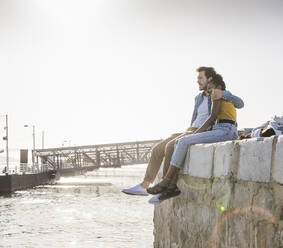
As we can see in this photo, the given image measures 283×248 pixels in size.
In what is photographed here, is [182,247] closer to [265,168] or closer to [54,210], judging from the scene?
[265,168]

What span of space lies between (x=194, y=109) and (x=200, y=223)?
57.5 inches

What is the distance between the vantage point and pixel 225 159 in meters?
3.65

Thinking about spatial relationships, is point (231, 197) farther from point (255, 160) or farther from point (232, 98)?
point (232, 98)

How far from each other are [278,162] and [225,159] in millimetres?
801

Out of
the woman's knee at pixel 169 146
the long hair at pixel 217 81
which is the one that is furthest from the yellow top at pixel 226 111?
the woman's knee at pixel 169 146

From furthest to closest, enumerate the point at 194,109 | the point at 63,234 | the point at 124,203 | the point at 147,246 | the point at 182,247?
1. the point at 124,203
2. the point at 63,234
3. the point at 147,246
4. the point at 194,109
5. the point at 182,247

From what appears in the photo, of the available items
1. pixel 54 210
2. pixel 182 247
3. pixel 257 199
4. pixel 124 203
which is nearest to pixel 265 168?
pixel 257 199

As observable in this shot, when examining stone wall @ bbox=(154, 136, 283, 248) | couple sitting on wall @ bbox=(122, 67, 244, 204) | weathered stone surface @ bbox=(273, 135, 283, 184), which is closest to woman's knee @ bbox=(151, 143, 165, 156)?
couple sitting on wall @ bbox=(122, 67, 244, 204)

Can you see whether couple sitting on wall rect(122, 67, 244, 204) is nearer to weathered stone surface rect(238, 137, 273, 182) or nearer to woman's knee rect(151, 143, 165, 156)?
woman's knee rect(151, 143, 165, 156)

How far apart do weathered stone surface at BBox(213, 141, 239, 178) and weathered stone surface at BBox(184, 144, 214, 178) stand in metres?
0.13

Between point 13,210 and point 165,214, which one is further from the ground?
point 165,214

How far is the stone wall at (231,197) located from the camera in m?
2.95

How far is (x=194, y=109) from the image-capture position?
204 inches

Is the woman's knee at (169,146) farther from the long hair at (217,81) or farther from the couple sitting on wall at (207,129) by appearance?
the long hair at (217,81)
